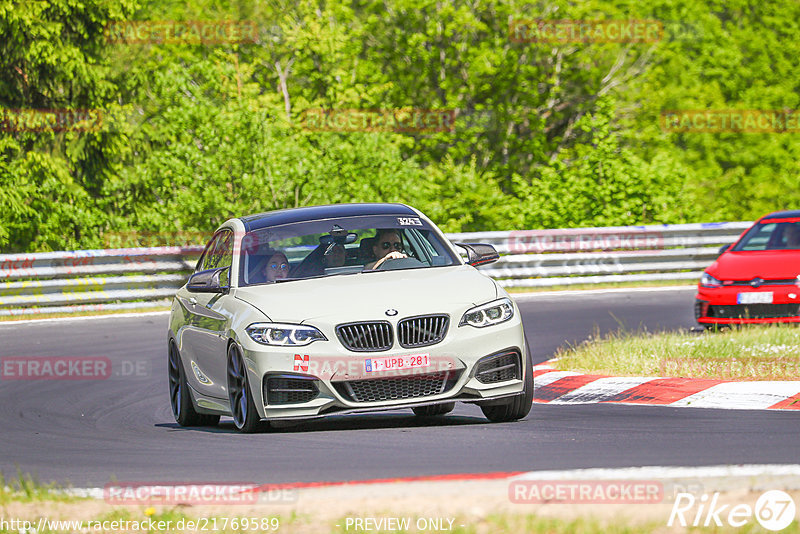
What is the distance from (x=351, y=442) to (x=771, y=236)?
989cm

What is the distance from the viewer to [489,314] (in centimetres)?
874

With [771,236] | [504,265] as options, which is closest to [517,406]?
[771,236]

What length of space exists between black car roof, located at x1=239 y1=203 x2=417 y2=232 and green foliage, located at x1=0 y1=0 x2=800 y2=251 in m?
16.7

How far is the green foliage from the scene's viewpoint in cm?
2861

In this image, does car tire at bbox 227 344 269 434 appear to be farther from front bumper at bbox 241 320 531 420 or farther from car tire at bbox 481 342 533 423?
car tire at bbox 481 342 533 423

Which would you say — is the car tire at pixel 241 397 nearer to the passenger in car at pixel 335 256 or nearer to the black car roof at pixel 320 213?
the passenger in car at pixel 335 256

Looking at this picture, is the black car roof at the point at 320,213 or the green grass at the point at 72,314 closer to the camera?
the black car roof at the point at 320,213

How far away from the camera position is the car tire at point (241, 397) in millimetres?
8750

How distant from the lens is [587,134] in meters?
46.8

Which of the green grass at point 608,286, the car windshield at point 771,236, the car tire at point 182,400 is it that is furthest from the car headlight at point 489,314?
the green grass at point 608,286

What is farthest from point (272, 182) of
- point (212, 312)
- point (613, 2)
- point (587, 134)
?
point (613, 2)

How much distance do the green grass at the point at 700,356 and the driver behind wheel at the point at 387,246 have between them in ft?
8.98

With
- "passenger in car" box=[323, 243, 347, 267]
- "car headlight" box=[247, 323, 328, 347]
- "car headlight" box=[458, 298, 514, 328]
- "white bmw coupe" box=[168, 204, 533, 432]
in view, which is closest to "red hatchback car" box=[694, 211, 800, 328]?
"white bmw coupe" box=[168, 204, 533, 432]

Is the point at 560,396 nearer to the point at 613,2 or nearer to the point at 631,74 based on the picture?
the point at 631,74
